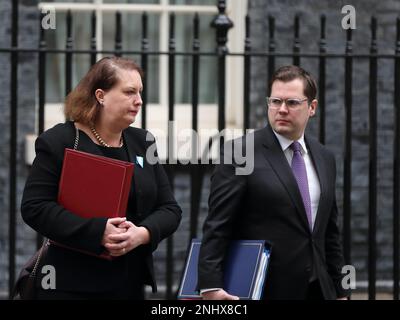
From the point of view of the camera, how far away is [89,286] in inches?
188

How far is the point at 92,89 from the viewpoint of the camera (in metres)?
4.93

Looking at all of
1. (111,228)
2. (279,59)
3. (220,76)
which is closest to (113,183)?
(111,228)

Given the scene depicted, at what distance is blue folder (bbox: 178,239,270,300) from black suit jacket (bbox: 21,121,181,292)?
0.31m

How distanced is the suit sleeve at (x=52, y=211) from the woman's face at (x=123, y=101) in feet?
0.90

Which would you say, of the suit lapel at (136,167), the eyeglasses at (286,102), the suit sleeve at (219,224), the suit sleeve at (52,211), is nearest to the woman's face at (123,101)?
the suit lapel at (136,167)

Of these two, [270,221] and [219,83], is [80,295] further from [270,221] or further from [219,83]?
[219,83]

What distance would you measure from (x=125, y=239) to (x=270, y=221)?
2.48ft

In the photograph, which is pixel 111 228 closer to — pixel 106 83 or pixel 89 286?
pixel 89 286

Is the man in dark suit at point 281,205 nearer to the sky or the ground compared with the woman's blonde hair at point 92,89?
nearer to the ground

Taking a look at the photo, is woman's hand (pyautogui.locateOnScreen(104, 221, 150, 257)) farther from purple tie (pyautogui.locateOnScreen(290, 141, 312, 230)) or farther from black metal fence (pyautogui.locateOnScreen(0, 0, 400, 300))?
black metal fence (pyautogui.locateOnScreen(0, 0, 400, 300))

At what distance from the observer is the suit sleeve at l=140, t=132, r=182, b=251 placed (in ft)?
16.0

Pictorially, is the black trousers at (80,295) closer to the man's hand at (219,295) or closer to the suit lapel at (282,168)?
the man's hand at (219,295)

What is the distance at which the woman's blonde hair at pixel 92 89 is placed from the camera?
4.90 meters

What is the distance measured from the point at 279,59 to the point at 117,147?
170 inches
